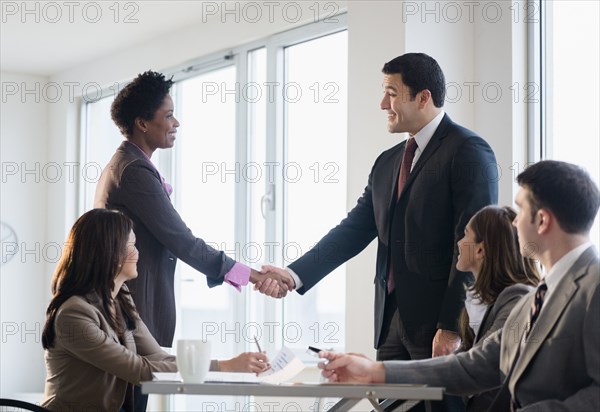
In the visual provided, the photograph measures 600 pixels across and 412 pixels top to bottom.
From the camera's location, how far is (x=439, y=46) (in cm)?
420

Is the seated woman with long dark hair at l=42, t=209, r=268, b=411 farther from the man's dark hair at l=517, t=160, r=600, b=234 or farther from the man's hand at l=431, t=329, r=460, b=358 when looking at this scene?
the man's dark hair at l=517, t=160, r=600, b=234

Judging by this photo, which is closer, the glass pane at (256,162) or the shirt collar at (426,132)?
the shirt collar at (426,132)

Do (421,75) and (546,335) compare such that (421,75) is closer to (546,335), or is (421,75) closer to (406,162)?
(406,162)

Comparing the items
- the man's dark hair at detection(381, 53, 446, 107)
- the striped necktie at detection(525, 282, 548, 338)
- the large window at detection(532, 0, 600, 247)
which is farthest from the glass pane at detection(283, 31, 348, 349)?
the striped necktie at detection(525, 282, 548, 338)

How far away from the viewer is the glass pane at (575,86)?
3846mm

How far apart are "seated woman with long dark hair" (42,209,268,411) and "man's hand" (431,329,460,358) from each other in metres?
0.58

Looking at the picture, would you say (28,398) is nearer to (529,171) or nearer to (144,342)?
(144,342)

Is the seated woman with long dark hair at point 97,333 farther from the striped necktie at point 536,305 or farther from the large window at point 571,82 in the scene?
A: the large window at point 571,82

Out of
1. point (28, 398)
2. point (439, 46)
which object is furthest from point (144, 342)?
point (28, 398)

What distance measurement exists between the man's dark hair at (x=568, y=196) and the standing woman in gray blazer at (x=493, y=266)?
0.45 m

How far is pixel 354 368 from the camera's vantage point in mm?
2023

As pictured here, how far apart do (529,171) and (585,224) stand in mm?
168

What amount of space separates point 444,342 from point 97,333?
1.01 metres

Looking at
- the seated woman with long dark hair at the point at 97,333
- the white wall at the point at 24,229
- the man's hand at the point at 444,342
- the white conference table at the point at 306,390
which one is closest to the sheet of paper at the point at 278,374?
the white conference table at the point at 306,390
